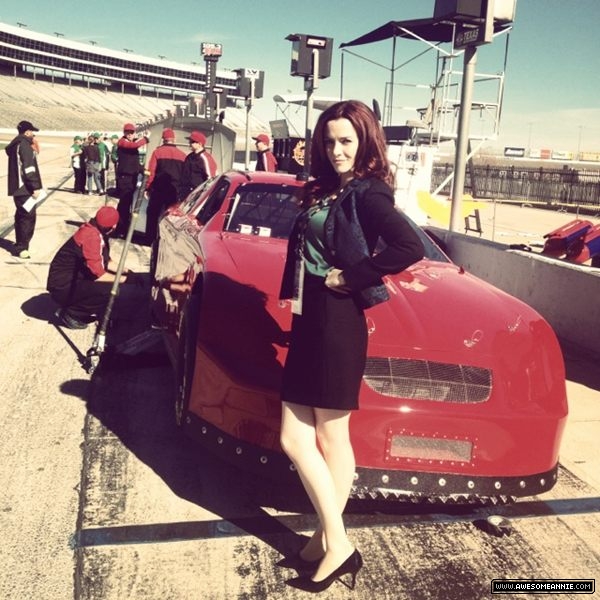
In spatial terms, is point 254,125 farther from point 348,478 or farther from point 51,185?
point 348,478

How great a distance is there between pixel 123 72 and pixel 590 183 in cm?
11286

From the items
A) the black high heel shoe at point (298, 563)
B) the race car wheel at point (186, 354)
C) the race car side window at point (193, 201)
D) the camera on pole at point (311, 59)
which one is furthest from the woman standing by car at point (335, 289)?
the camera on pole at point (311, 59)

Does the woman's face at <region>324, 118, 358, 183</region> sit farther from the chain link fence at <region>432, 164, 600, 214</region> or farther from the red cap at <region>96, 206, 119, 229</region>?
the chain link fence at <region>432, 164, 600, 214</region>

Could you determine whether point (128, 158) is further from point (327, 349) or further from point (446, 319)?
point (327, 349)

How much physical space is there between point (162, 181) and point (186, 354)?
6.84 metres

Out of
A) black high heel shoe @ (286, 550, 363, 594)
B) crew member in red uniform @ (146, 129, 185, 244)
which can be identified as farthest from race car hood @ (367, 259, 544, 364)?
crew member in red uniform @ (146, 129, 185, 244)

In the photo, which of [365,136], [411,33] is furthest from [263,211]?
[411,33]

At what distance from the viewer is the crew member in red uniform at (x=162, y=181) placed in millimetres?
9992

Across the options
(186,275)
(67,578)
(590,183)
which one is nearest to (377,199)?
(67,578)

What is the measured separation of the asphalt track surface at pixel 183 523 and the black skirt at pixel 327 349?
852 mm

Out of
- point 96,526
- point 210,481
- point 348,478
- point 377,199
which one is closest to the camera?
point 377,199

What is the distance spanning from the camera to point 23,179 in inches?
369

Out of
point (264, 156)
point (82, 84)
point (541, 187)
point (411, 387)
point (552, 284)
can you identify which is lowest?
point (541, 187)

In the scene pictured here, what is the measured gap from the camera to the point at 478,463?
116 inches
